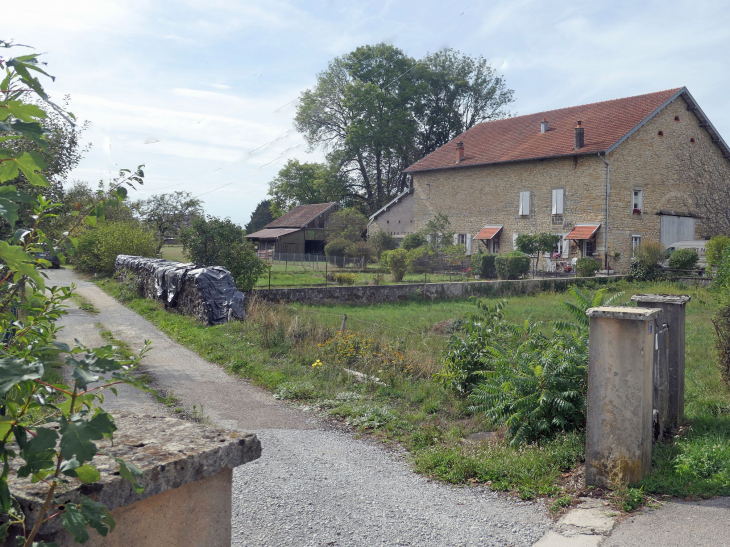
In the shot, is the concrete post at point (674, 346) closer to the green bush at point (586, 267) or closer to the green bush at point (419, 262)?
the green bush at point (586, 267)

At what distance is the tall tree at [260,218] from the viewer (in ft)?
270

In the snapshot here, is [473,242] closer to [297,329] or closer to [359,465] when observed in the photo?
[297,329]

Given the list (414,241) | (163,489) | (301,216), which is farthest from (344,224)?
(163,489)

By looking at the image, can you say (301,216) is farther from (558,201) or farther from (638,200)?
(638,200)

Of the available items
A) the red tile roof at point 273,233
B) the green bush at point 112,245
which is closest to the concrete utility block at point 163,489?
the green bush at point 112,245

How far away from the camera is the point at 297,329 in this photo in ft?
36.8

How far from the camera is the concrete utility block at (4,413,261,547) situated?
170cm

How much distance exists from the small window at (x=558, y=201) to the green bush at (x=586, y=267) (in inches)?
234

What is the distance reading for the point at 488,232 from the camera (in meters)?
37.9

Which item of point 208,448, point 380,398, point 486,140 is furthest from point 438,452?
point 486,140

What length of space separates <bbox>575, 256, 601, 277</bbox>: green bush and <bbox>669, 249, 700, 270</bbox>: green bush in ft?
11.5

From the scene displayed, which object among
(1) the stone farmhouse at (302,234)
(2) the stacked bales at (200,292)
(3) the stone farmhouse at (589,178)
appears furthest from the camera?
(1) the stone farmhouse at (302,234)

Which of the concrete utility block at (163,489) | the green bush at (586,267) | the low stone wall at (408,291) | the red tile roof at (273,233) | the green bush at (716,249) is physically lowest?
the low stone wall at (408,291)

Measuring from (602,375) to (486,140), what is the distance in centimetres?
3871
